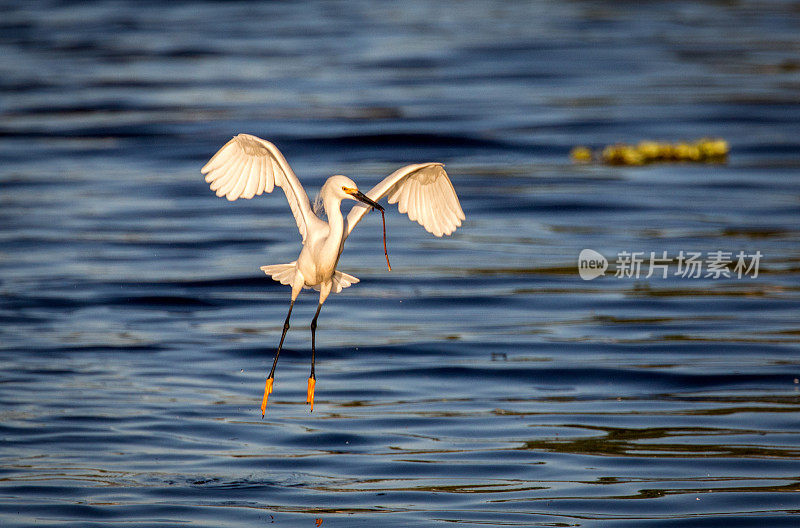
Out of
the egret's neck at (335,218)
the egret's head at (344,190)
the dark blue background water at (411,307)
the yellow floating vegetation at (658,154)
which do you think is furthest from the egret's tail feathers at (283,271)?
the yellow floating vegetation at (658,154)

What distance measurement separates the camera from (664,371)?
13977 mm

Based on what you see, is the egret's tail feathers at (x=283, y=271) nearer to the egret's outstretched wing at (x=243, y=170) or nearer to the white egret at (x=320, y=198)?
the white egret at (x=320, y=198)

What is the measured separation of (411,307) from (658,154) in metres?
9.89

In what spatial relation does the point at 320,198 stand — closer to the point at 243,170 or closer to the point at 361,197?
the point at 243,170

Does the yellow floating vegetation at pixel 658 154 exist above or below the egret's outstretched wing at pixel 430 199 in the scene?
below

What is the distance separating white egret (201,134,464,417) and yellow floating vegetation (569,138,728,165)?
54.9ft

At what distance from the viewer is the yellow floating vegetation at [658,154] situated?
24.8 m

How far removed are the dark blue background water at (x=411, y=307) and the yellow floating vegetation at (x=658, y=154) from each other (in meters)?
0.45

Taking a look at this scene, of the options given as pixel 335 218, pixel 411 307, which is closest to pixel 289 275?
pixel 335 218

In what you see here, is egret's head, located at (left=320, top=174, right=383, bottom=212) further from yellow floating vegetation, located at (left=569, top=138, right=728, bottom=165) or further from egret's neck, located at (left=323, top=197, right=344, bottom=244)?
yellow floating vegetation, located at (left=569, top=138, right=728, bottom=165)

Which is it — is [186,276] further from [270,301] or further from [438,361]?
[438,361]

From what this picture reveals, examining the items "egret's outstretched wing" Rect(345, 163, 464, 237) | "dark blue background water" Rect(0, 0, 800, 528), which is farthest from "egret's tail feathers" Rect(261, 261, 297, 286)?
"dark blue background water" Rect(0, 0, 800, 528)

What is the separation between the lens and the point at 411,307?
1689 centimetres

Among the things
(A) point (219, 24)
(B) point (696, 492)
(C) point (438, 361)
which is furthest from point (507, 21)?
(B) point (696, 492)
